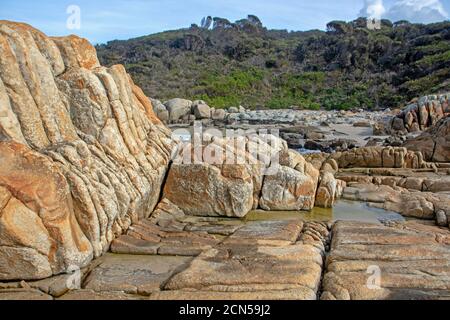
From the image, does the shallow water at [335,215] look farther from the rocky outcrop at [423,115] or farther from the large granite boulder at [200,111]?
the large granite boulder at [200,111]

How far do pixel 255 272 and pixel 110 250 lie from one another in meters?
2.89

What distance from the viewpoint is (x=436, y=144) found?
1889 cm

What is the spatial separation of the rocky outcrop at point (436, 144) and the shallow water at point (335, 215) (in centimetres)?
816

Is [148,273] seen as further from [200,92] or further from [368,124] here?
[200,92]

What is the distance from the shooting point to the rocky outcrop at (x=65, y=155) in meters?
7.33

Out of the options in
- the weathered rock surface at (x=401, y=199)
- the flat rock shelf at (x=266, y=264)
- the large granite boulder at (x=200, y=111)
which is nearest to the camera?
the flat rock shelf at (x=266, y=264)

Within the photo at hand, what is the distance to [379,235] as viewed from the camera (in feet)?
29.2

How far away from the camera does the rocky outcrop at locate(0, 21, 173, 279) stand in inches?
289

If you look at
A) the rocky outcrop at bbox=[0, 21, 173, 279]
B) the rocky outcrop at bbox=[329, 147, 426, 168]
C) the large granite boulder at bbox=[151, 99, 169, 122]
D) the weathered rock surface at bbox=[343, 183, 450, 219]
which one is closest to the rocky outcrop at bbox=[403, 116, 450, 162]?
the rocky outcrop at bbox=[329, 147, 426, 168]

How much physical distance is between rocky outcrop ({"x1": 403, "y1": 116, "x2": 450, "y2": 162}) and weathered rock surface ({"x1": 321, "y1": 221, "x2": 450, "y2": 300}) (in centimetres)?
961

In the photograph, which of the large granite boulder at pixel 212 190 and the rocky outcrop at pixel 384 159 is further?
the rocky outcrop at pixel 384 159

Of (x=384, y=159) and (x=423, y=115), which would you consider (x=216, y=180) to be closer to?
(x=384, y=159)

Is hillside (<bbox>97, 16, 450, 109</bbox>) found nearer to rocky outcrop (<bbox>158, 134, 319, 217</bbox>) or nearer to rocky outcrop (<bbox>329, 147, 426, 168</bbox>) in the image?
rocky outcrop (<bbox>329, 147, 426, 168</bbox>)

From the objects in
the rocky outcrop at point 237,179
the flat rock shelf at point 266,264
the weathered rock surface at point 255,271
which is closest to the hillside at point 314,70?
the rocky outcrop at point 237,179
